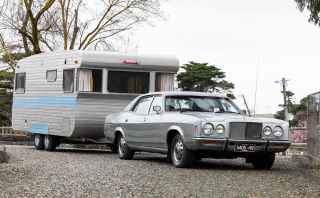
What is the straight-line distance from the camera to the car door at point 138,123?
53.4ft

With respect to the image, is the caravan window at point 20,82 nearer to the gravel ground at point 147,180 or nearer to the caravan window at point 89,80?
the caravan window at point 89,80

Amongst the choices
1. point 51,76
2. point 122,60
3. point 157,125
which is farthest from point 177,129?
point 51,76

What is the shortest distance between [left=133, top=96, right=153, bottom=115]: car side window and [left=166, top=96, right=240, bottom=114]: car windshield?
29.8 inches

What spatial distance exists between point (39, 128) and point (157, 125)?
7546 mm

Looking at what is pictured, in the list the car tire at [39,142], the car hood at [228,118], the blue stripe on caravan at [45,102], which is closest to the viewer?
the car hood at [228,118]

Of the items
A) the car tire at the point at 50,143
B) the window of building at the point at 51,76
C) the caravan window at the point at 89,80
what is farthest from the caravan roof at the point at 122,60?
the car tire at the point at 50,143

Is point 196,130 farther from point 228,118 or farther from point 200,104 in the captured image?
point 200,104

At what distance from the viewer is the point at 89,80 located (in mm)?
19812

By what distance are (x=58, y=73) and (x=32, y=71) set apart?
7.10ft

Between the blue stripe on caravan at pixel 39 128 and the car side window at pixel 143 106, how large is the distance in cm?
520

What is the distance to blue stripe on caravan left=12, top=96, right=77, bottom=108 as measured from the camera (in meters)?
A: 20.1

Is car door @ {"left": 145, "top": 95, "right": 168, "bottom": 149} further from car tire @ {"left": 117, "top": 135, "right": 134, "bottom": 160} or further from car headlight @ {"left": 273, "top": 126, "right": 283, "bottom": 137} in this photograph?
car headlight @ {"left": 273, "top": 126, "right": 283, "bottom": 137}

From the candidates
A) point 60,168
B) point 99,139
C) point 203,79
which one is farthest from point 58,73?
point 203,79

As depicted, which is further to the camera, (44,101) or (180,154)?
(44,101)
